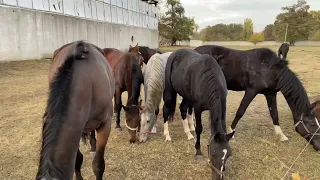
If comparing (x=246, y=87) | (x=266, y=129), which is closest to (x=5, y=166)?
(x=246, y=87)

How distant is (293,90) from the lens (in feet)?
14.5

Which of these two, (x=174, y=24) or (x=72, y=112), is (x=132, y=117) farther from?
(x=174, y=24)

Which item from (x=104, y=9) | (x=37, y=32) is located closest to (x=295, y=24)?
(x=104, y=9)

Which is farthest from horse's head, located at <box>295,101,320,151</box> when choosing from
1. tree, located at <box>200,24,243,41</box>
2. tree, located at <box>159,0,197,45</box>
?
tree, located at <box>200,24,243,41</box>

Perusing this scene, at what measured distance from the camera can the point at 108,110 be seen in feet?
9.41

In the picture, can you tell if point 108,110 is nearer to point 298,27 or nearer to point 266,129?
point 266,129

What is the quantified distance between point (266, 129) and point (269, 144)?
0.82m

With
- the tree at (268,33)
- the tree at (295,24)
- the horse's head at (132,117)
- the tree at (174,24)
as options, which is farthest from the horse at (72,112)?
the tree at (268,33)

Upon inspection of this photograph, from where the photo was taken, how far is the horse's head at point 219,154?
2896 mm

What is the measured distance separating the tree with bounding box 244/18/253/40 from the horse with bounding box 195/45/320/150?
7334 centimetres

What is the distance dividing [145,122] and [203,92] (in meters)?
1.46

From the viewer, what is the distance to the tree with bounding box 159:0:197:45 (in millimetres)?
43156

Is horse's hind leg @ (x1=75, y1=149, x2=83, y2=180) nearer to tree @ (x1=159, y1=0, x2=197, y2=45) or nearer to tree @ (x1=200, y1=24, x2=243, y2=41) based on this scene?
tree @ (x1=159, y1=0, x2=197, y2=45)

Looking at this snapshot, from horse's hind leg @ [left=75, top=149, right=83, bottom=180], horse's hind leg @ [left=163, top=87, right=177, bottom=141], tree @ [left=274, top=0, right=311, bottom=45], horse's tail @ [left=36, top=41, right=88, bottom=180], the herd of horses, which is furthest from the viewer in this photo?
tree @ [left=274, top=0, right=311, bottom=45]
